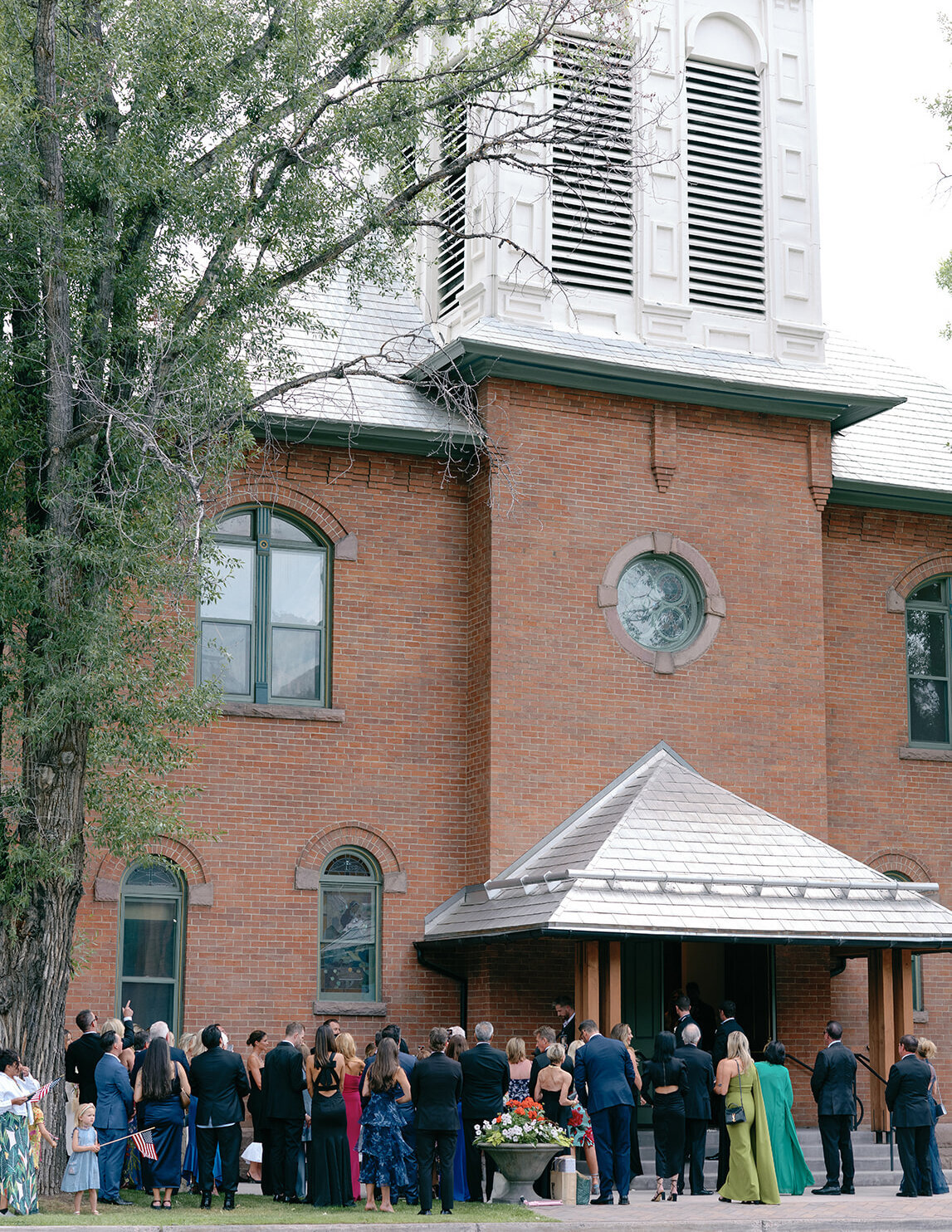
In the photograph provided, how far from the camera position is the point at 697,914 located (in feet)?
51.3

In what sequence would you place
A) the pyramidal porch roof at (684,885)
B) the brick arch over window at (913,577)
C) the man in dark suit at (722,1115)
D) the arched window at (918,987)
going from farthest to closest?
the brick arch over window at (913,577), the arched window at (918,987), the pyramidal porch roof at (684,885), the man in dark suit at (722,1115)

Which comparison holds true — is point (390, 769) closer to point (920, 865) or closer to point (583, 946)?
point (583, 946)

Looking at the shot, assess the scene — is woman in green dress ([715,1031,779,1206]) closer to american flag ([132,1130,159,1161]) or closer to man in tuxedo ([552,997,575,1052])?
man in tuxedo ([552,997,575,1052])

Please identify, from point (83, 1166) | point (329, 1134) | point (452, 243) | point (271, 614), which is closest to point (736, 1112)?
point (329, 1134)

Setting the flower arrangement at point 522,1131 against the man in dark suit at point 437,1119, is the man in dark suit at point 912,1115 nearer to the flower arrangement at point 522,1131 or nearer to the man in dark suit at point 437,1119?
the flower arrangement at point 522,1131

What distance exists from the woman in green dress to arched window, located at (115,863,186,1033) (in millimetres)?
5879

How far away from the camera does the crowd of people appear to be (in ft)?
41.0

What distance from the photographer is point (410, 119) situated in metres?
15.1

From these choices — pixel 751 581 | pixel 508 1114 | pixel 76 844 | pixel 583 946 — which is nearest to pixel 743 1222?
pixel 508 1114

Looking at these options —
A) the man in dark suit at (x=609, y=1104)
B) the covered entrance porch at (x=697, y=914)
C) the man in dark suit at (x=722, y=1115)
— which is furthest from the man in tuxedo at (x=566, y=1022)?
the man in dark suit at (x=722, y=1115)

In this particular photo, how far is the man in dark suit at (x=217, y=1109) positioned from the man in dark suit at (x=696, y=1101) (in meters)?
3.91

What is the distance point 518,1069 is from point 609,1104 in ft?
3.16

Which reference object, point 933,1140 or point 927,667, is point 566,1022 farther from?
point 927,667

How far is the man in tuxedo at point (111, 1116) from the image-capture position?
1321cm
